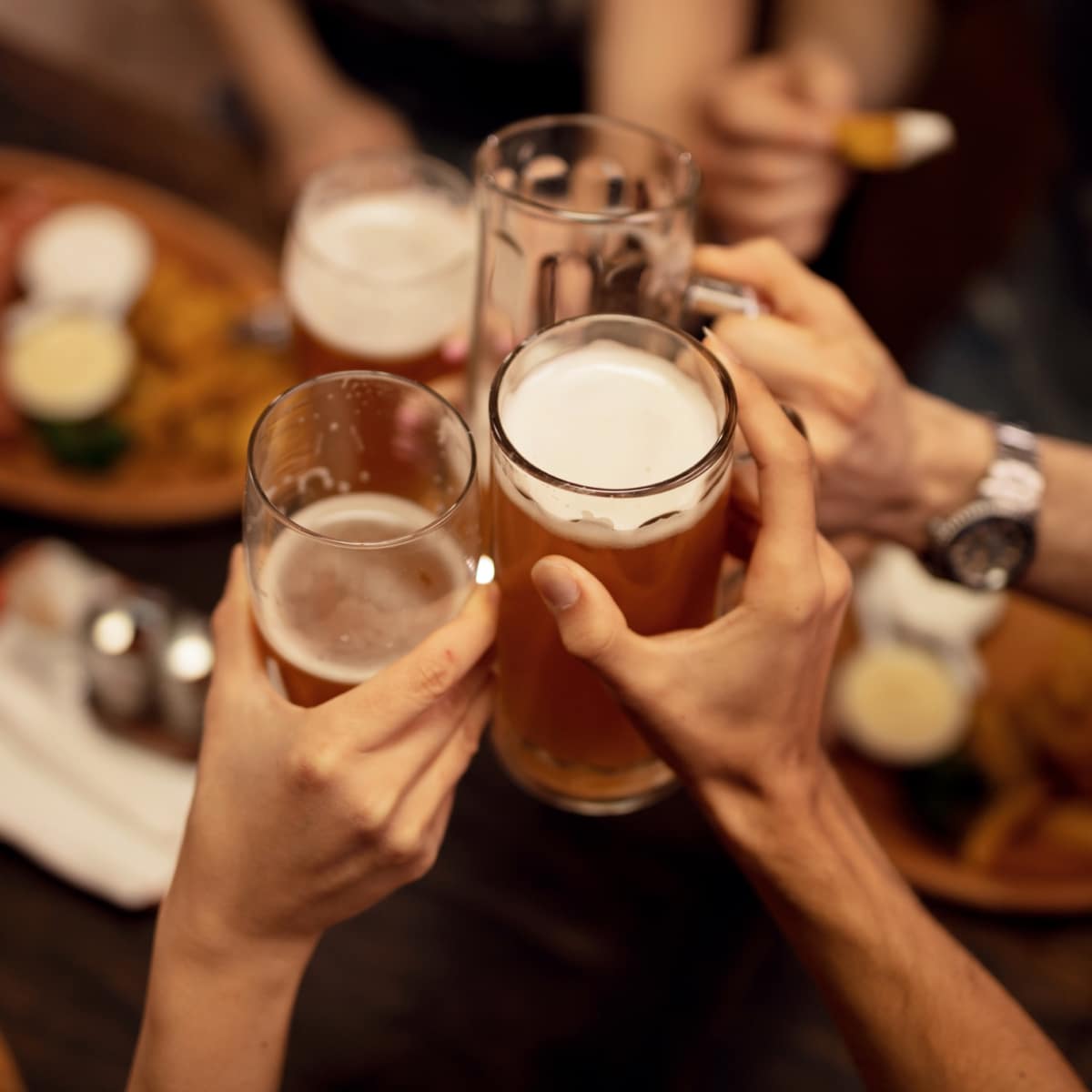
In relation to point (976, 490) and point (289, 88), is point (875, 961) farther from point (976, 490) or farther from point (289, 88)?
point (289, 88)

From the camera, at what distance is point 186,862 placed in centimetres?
84

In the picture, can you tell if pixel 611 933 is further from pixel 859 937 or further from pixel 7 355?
pixel 7 355

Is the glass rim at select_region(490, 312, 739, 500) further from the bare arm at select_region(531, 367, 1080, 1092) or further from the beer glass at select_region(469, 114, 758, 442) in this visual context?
the beer glass at select_region(469, 114, 758, 442)

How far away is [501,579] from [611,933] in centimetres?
53

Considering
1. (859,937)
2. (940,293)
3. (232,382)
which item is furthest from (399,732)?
(940,293)

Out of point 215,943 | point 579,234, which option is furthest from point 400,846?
point 579,234

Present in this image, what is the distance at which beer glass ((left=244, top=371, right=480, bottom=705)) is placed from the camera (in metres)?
0.80

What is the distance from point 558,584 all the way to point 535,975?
64 cm

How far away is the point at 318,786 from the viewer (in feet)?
2.42

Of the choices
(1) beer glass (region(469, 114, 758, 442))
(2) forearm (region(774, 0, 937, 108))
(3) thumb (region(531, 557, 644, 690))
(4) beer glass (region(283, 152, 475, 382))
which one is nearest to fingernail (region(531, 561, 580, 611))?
(3) thumb (region(531, 557, 644, 690))

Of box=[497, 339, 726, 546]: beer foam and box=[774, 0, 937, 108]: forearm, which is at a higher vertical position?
box=[497, 339, 726, 546]: beer foam

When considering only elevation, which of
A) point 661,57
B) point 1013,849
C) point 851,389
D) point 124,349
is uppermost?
point 851,389

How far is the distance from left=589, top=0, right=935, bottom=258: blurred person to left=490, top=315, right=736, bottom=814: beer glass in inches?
34.9

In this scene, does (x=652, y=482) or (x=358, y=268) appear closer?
(x=652, y=482)
